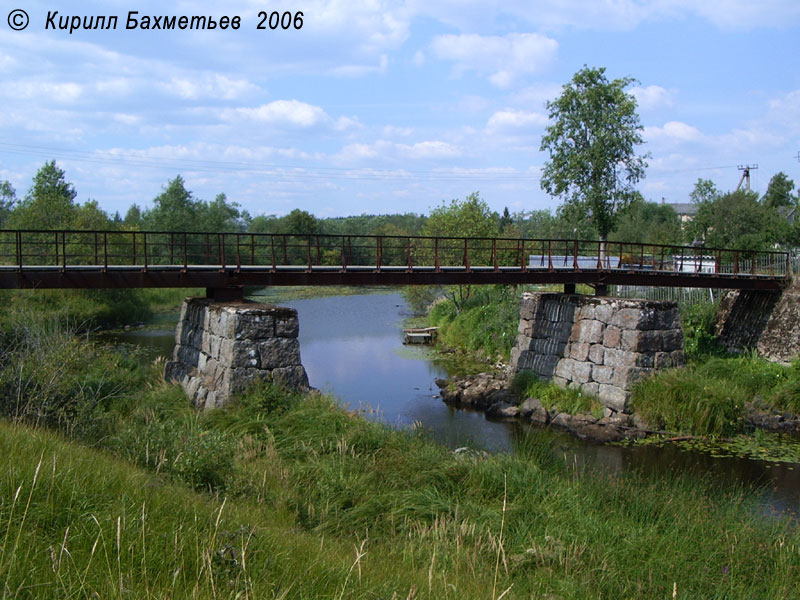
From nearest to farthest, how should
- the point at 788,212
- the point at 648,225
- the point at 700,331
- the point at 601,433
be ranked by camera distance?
the point at 601,433, the point at 700,331, the point at 788,212, the point at 648,225

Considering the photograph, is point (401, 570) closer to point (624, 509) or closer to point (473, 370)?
point (624, 509)

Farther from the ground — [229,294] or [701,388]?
[229,294]

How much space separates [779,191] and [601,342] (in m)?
61.8

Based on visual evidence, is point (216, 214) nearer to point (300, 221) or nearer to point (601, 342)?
point (300, 221)

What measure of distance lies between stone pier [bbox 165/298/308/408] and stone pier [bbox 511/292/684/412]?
9.09 m

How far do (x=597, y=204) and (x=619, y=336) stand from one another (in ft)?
73.0

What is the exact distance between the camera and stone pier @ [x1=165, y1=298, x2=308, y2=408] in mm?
13820

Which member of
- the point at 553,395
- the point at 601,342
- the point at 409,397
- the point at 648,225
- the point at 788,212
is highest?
the point at 788,212

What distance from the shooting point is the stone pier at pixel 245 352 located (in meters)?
13.8

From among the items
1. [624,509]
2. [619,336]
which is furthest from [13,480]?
[619,336]

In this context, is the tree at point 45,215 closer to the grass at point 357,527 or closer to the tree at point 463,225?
the tree at point 463,225

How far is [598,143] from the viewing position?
128ft

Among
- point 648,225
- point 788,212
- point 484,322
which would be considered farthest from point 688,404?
point 648,225

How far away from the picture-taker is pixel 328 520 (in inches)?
303
